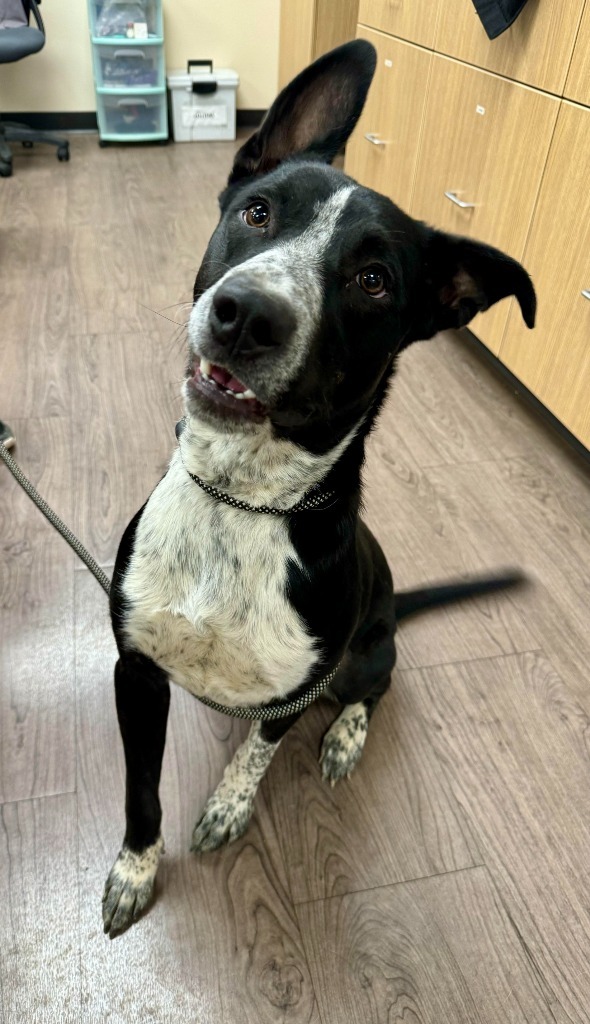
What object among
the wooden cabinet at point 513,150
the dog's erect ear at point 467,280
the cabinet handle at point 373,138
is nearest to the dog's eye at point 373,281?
the dog's erect ear at point 467,280

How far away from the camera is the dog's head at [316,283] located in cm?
87

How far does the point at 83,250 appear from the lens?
3.44 metres

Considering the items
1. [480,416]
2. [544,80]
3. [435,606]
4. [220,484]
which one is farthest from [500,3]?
[220,484]

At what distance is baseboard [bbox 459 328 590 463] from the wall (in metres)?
3.23

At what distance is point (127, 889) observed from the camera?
48.7 inches

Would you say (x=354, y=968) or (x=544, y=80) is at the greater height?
(x=544, y=80)

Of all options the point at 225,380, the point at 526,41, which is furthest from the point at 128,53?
the point at 225,380

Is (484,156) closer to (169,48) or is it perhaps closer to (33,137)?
(33,137)

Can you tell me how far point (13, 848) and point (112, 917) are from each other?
9.2 inches

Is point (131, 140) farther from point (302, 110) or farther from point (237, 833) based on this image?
point (237, 833)

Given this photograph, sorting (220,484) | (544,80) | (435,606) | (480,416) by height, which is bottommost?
(480,416)

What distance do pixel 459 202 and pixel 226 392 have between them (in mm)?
2145

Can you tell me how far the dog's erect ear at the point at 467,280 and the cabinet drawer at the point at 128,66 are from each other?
4297mm

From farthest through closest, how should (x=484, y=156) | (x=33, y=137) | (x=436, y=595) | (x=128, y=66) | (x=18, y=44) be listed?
(x=128, y=66) → (x=33, y=137) → (x=18, y=44) → (x=484, y=156) → (x=436, y=595)
